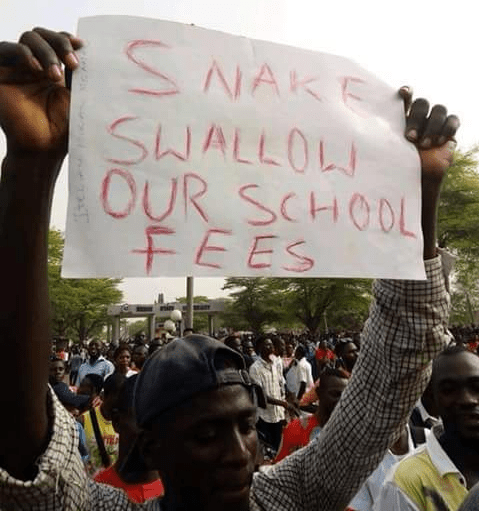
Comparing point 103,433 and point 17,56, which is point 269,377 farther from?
point 17,56

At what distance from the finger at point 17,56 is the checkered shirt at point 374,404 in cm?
98

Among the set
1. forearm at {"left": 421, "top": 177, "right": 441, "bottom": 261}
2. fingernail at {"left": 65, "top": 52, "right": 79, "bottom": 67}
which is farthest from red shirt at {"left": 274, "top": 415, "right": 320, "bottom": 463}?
fingernail at {"left": 65, "top": 52, "right": 79, "bottom": 67}

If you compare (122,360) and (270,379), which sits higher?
(122,360)

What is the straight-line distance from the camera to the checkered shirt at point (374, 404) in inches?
59.8


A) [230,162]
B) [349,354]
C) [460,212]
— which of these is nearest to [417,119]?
[230,162]

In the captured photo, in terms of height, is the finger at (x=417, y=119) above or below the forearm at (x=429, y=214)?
above

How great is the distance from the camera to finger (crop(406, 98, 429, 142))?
5.25ft

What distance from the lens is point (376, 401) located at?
1.54 meters

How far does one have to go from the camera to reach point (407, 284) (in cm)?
156

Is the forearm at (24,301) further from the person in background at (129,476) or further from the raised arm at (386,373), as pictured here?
the person in background at (129,476)

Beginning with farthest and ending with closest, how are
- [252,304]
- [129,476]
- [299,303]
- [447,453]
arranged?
[252,304], [299,303], [447,453], [129,476]

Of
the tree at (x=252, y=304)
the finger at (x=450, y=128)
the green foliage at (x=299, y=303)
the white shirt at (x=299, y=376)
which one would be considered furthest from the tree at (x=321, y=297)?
the finger at (x=450, y=128)

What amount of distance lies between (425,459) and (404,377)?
1031 millimetres

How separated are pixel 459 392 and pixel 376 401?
1.25m
